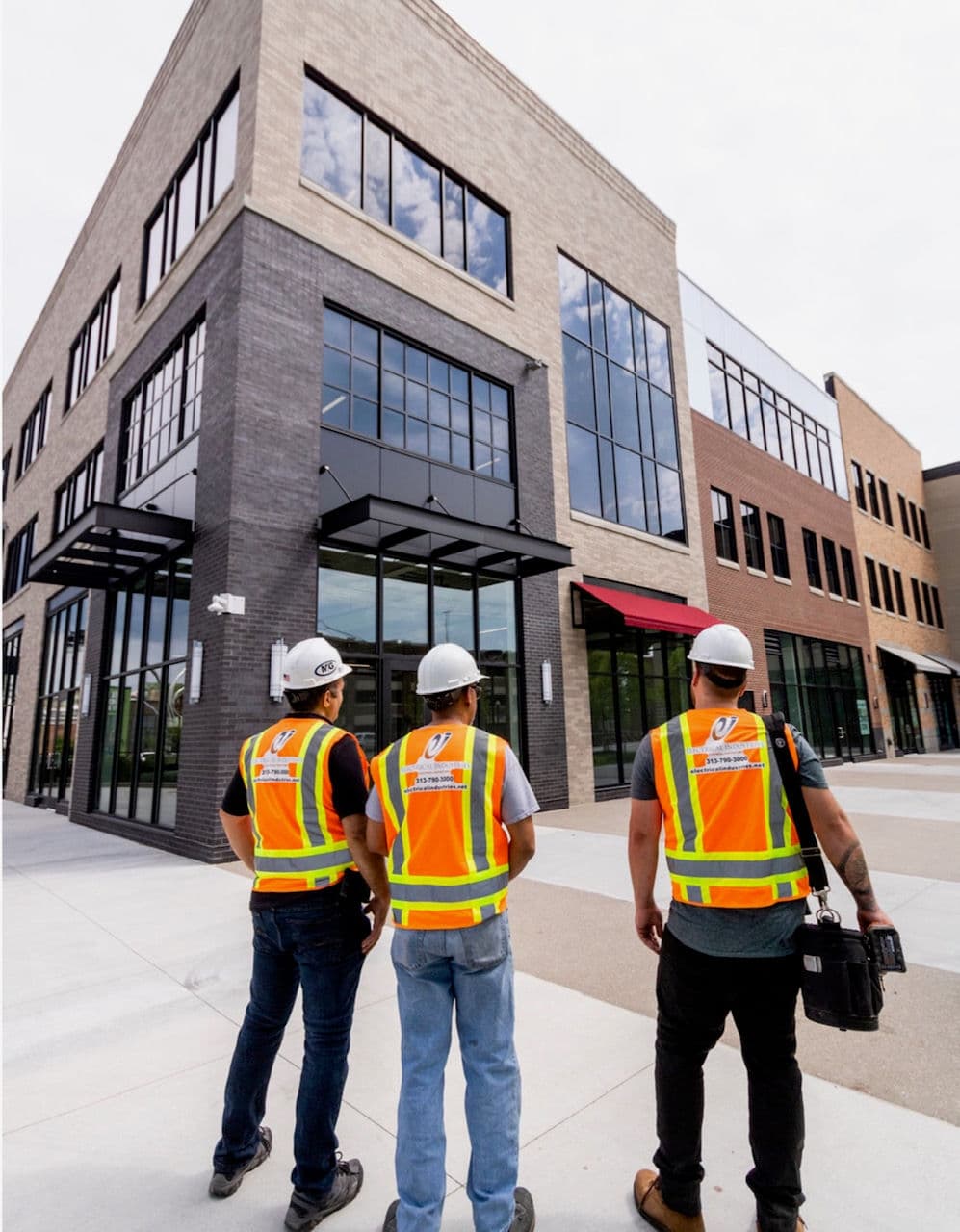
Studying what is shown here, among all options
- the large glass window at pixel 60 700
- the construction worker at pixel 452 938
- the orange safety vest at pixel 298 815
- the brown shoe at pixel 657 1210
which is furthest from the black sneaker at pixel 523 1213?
the large glass window at pixel 60 700

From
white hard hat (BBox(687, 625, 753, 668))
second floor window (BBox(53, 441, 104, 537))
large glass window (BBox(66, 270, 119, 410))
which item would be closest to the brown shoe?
white hard hat (BBox(687, 625, 753, 668))

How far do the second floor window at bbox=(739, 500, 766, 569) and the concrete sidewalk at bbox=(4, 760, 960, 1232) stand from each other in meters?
16.6

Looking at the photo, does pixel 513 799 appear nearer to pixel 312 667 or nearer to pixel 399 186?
pixel 312 667

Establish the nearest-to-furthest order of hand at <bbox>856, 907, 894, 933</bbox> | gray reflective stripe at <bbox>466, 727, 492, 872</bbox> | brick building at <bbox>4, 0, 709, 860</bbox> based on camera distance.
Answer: hand at <bbox>856, 907, 894, 933</bbox>, gray reflective stripe at <bbox>466, 727, 492, 872</bbox>, brick building at <bbox>4, 0, 709, 860</bbox>

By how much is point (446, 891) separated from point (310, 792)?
0.69 m

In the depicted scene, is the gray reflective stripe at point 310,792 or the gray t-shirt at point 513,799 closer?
the gray t-shirt at point 513,799

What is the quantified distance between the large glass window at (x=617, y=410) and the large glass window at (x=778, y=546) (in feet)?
18.1

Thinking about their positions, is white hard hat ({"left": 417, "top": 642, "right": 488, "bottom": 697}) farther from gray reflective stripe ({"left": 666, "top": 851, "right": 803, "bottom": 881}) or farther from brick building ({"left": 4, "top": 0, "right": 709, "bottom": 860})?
brick building ({"left": 4, "top": 0, "right": 709, "bottom": 860})

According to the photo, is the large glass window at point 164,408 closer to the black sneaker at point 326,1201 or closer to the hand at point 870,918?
the black sneaker at point 326,1201

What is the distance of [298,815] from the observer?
2656 mm

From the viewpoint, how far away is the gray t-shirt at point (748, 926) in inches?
91.4

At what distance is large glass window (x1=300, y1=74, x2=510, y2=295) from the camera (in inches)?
453

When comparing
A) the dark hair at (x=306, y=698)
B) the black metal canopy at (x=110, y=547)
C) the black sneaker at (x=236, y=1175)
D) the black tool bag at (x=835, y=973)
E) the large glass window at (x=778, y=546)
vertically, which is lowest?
the black sneaker at (x=236, y=1175)

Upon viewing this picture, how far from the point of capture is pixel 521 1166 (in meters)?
2.69
